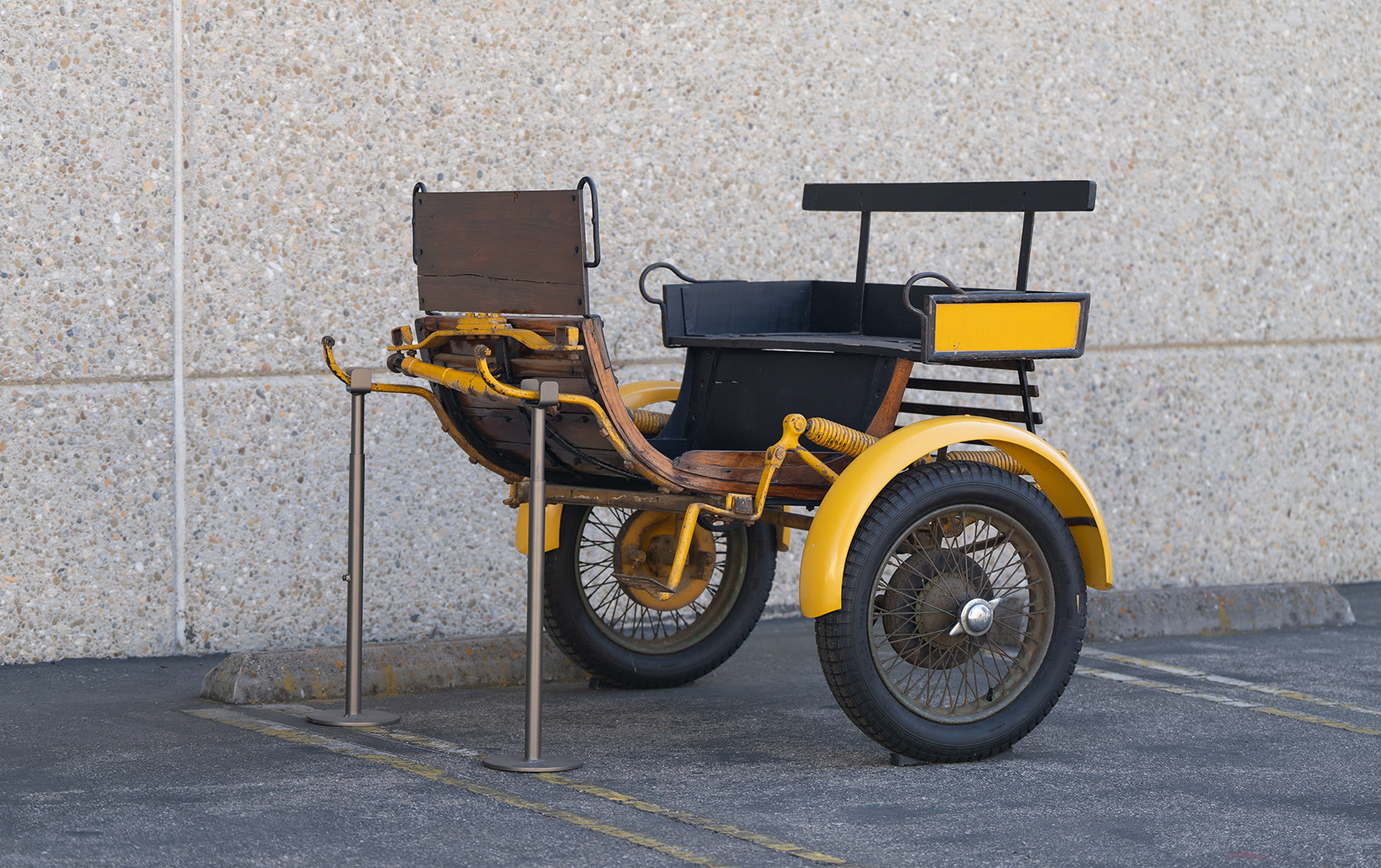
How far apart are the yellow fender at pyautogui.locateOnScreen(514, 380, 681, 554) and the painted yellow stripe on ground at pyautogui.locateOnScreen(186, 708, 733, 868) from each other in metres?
0.82

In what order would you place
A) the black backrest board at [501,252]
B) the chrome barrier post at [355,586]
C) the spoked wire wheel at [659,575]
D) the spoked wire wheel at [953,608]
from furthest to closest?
the spoked wire wheel at [659,575] < the chrome barrier post at [355,586] < the spoked wire wheel at [953,608] < the black backrest board at [501,252]

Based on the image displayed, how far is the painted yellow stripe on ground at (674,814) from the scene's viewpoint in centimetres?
369

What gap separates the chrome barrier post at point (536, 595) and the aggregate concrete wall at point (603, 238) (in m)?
1.95

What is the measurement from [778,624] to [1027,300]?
2639 millimetres

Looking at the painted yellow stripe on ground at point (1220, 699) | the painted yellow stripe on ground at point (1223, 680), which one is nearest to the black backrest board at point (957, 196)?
the painted yellow stripe on ground at point (1220, 699)

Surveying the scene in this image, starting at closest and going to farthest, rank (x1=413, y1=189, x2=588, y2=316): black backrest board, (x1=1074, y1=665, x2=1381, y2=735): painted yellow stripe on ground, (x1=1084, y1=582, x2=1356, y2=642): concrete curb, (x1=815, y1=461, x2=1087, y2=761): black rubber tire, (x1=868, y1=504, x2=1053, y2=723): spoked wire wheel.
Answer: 1. (x1=413, y1=189, x2=588, y2=316): black backrest board
2. (x1=815, y1=461, x2=1087, y2=761): black rubber tire
3. (x1=868, y1=504, x2=1053, y2=723): spoked wire wheel
4. (x1=1074, y1=665, x2=1381, y2=735): painted yellow stripe on ground
5. (x1=1084, y1=582, x2=1356, y2=642): concrete curb

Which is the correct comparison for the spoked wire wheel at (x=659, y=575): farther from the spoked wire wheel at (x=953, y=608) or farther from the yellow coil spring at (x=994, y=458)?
the yellow coil spring at (x=994, y=458)

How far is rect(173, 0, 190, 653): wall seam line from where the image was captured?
5.79 m

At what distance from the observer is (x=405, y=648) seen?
18.3 ft

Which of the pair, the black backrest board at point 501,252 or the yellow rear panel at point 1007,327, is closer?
the black backrest board at point 501,252

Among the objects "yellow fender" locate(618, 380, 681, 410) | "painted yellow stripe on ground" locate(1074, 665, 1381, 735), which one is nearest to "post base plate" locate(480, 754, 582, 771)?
"yellow fender" locate(618, 380, 681, 410)

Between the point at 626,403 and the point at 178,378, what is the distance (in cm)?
167

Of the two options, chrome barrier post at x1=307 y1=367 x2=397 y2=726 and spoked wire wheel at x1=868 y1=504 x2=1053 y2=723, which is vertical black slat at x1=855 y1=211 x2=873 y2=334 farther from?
chrome barrier post at x1=307 y1=367 x2=397 y2=726

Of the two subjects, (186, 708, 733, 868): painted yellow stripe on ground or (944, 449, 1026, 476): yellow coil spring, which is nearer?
(186, 708, 733, 868): painted yellow stripe on ground
